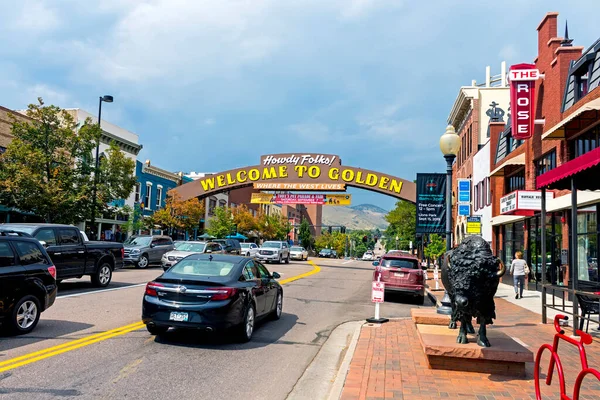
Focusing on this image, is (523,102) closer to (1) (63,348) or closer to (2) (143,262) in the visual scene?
(1) (63,348)

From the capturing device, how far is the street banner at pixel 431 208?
1038 inches

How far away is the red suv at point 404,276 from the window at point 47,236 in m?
9.98

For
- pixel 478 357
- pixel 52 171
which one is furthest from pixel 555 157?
pixel 52 171

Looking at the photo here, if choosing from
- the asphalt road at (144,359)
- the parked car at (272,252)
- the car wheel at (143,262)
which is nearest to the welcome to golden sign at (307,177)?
the parked car at (272,252)

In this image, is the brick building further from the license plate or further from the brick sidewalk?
the license plate

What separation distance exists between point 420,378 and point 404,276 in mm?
10237

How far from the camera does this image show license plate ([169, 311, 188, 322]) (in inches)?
314

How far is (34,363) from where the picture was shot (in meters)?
6.75

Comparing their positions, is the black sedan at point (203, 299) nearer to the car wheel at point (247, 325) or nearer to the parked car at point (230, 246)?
the car wheel at point (247, 325)

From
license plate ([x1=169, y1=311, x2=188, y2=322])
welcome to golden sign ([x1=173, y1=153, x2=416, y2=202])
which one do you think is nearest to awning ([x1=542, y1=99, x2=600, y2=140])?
license plate ([x1=169, y1=311, x2=188, y2=322])

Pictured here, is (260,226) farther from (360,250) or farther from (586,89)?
(360,250)

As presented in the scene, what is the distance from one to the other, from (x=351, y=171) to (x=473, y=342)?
30.7 m

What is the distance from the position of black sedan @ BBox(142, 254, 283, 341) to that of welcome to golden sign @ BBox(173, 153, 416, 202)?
94.1 feet

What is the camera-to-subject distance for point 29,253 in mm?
9047
